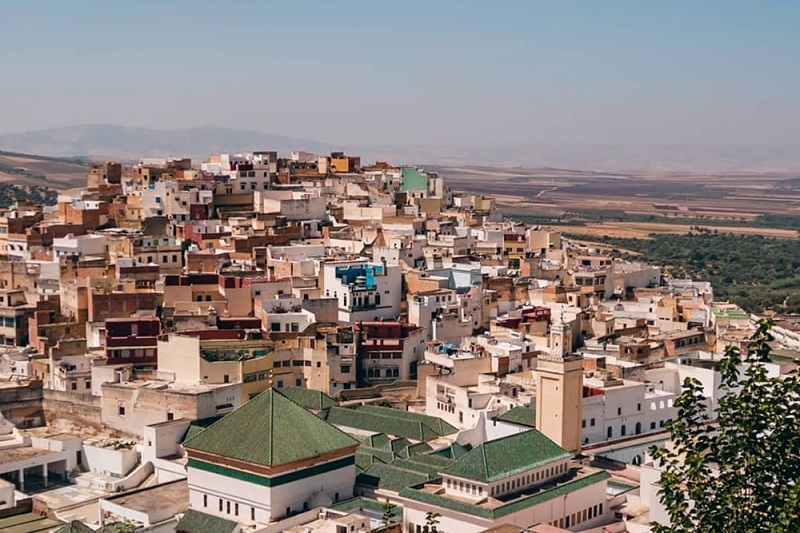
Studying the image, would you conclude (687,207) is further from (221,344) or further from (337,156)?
(221,344)

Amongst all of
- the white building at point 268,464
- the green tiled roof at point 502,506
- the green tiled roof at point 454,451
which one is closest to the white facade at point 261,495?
the white building at point 268,464

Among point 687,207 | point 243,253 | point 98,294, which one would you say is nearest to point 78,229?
point 243,253

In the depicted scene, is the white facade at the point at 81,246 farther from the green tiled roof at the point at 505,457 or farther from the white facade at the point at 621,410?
the green tiled roof at the point at 505,457

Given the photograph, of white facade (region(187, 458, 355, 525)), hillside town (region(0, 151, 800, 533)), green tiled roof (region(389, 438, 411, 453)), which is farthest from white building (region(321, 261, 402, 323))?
white facade (region(187, 458, 355, 525))

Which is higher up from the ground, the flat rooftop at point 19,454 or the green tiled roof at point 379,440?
the green tiled roof at point 379,440

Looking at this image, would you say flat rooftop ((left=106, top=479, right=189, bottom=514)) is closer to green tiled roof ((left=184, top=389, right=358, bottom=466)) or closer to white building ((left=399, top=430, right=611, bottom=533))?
green tiled roof ((left=184, top=389, right=358, bottom=466))

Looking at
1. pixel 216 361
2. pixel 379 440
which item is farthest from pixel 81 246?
pixel 379 440
